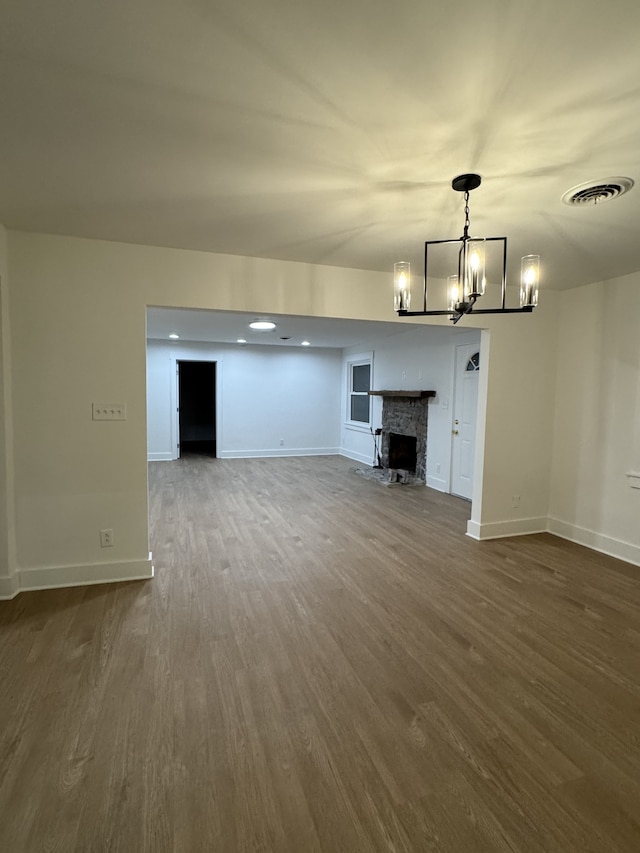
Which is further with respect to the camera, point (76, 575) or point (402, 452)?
point (402, 452)

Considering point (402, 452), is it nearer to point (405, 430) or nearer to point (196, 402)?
point (405, 430)

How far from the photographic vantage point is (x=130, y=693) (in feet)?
6.26

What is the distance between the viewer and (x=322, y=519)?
460 centimetres

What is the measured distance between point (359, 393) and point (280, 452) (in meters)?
2.10

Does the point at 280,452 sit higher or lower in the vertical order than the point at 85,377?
lower

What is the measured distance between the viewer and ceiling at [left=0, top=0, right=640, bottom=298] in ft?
3.69

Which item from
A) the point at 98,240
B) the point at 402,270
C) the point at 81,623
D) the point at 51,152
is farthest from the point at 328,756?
the point at 98,240

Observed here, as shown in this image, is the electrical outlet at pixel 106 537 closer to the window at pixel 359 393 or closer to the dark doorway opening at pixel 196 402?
the window at pixel 359 393

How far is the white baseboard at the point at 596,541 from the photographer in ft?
11.5

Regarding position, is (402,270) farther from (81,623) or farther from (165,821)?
(81,623)

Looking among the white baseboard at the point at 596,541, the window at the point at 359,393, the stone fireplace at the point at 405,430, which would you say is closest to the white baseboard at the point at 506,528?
the white baseboard at the point at 596,541

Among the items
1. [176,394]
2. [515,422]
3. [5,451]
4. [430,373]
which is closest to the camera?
[5,451]

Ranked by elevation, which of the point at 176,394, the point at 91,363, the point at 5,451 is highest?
the point at 91,363

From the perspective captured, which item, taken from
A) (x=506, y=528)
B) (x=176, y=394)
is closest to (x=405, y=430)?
(x=506, y=528)
